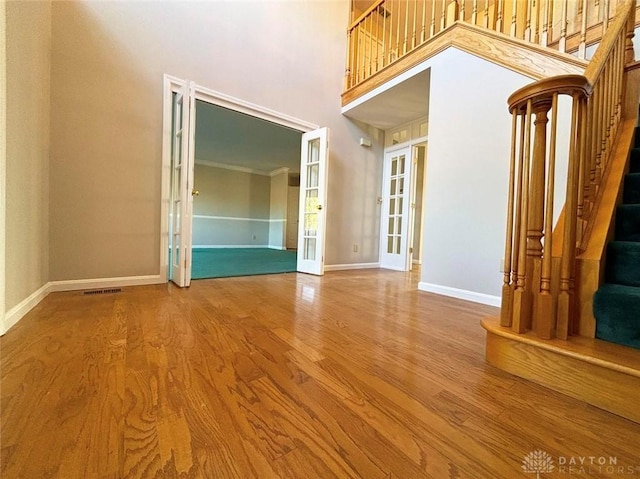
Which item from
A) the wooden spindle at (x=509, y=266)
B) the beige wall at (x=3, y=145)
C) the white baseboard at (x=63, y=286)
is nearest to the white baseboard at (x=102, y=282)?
the white baseboard at (x=63, y=286)

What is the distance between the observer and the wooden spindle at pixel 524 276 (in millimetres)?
1021

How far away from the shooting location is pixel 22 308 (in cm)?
146

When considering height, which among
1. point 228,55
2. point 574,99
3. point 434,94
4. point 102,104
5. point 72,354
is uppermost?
point 228,55

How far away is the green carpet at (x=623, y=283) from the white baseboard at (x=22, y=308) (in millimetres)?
2521

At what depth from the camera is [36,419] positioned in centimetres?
70

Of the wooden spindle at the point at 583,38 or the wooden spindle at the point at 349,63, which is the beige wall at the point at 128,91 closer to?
the wooden spindle at the point at 349,63

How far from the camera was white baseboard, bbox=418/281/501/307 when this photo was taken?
6.78 feet

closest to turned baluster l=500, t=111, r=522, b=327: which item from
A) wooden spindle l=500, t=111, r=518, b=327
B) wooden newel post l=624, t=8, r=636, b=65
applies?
wooden spindle l=500, t=111, r=518, b=327

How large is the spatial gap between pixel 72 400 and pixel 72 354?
0.39m

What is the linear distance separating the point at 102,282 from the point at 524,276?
2.86 m

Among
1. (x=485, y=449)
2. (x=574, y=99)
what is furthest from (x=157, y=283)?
(x=574, y=99)

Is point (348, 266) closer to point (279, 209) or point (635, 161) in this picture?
point (635, 161)

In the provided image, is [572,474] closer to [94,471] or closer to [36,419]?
[94,471]

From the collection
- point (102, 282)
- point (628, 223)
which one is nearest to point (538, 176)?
point (628, 223)
